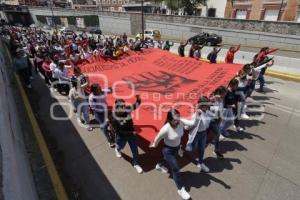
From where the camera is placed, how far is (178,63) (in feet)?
32.7

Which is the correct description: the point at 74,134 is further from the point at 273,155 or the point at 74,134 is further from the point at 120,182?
the point at 273,155

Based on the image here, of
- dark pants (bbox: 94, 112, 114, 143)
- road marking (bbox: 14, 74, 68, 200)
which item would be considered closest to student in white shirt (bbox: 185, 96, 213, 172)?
dark pants (bbox: 94, 112, 114, 143)

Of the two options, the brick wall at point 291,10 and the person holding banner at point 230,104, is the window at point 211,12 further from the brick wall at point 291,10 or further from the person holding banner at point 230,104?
the person holding banner at point 230,104

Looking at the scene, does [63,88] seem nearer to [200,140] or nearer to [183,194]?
[200,140]

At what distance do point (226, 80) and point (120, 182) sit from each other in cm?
505

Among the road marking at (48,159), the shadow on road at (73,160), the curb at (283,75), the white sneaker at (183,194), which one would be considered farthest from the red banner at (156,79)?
the curb at (283,75)

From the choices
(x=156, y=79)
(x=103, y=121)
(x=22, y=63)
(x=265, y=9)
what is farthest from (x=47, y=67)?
(x=265, y=9)

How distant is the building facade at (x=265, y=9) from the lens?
1287 inches

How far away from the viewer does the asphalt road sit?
197 inches

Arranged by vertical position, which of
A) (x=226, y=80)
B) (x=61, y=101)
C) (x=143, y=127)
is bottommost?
(x=61, y=101)

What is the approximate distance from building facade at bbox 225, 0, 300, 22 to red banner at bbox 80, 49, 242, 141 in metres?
30.6

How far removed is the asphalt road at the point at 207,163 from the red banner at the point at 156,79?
94cm

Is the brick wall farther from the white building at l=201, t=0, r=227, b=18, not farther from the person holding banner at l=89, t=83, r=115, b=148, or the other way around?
the person holding banner at l=89, t=83, r=115, b=148

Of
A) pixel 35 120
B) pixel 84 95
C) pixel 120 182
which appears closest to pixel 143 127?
pixel 120 182
